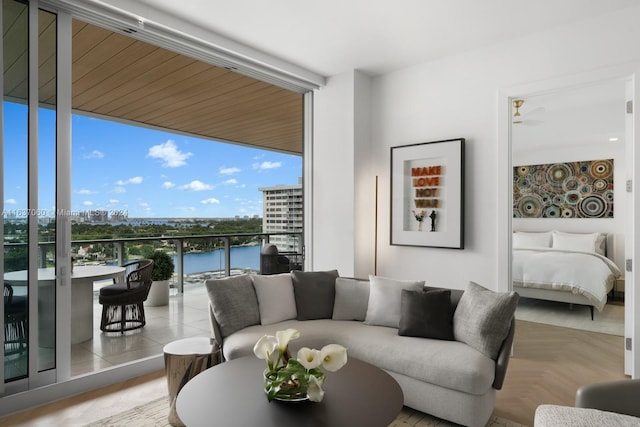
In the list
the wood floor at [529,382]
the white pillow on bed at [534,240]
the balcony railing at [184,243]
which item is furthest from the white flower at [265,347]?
the white pillow on bed at [534,240]

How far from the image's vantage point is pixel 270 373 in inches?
72.9

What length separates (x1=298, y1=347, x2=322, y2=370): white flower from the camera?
1717mm

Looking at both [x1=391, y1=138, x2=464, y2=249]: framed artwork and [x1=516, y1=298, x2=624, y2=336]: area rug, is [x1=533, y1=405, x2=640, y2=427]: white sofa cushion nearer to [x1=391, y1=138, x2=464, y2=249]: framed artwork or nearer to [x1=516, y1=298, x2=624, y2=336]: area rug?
[x1=391, y1=138, x2=464, y2=249]: framed artwork

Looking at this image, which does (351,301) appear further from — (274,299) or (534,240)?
(534,240)

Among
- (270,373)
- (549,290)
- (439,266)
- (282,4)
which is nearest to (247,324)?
(270,373)

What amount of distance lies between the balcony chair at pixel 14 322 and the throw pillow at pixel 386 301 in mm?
2448

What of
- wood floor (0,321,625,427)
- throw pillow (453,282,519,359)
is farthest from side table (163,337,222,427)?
throw pillow (453,282,519,359)

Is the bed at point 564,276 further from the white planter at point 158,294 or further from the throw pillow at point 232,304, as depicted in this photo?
the white planter at point 158,294

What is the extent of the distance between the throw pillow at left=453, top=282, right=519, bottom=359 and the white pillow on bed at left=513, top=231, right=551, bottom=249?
463cm

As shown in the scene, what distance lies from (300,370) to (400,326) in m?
1.34

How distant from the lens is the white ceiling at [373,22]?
304cm

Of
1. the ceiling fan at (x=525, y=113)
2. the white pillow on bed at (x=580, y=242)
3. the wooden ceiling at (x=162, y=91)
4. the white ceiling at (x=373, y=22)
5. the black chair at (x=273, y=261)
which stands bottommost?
the black chair at (x=273, y=261)

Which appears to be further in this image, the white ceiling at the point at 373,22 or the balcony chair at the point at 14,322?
the white ceiling at the point at 373,22

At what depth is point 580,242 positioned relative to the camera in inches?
252
